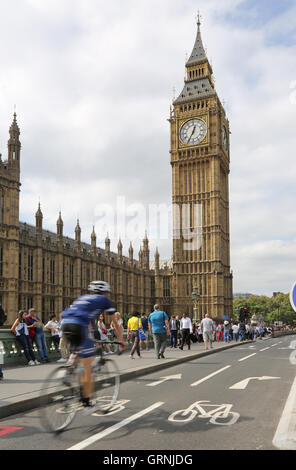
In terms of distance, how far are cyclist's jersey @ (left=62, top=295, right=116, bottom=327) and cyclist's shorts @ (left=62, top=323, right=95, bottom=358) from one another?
62 millimetres

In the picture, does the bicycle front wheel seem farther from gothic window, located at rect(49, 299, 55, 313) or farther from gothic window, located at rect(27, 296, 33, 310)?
gothic window, located at rect(49, 299, 55, 313)

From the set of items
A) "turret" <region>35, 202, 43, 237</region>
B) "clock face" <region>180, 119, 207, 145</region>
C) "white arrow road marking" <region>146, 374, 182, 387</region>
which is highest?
"clock face" <region>180, 119, 207, 145</region>

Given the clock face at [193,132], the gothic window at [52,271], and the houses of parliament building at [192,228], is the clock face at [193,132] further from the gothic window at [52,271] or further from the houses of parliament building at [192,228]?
the gothic window at [52,271]

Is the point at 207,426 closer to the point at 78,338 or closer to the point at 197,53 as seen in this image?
the point at 78,338

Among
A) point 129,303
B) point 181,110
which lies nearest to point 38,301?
point 129,303

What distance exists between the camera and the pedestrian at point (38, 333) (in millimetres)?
13227

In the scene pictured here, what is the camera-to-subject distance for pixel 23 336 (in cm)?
1266

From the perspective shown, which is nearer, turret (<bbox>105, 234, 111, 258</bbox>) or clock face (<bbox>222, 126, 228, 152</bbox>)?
turret (<bbox>105, 234, 111, 258</bbox>)

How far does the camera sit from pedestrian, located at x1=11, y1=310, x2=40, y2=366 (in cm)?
1249

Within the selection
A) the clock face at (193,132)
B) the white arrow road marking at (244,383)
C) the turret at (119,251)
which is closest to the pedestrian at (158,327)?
the white arrow road marking at (244,383)

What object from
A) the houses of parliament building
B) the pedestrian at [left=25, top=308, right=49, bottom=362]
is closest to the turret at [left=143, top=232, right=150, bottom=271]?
the houses of parliament building

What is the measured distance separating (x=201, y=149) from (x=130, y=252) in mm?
20634

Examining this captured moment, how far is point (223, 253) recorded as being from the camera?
77.1m
